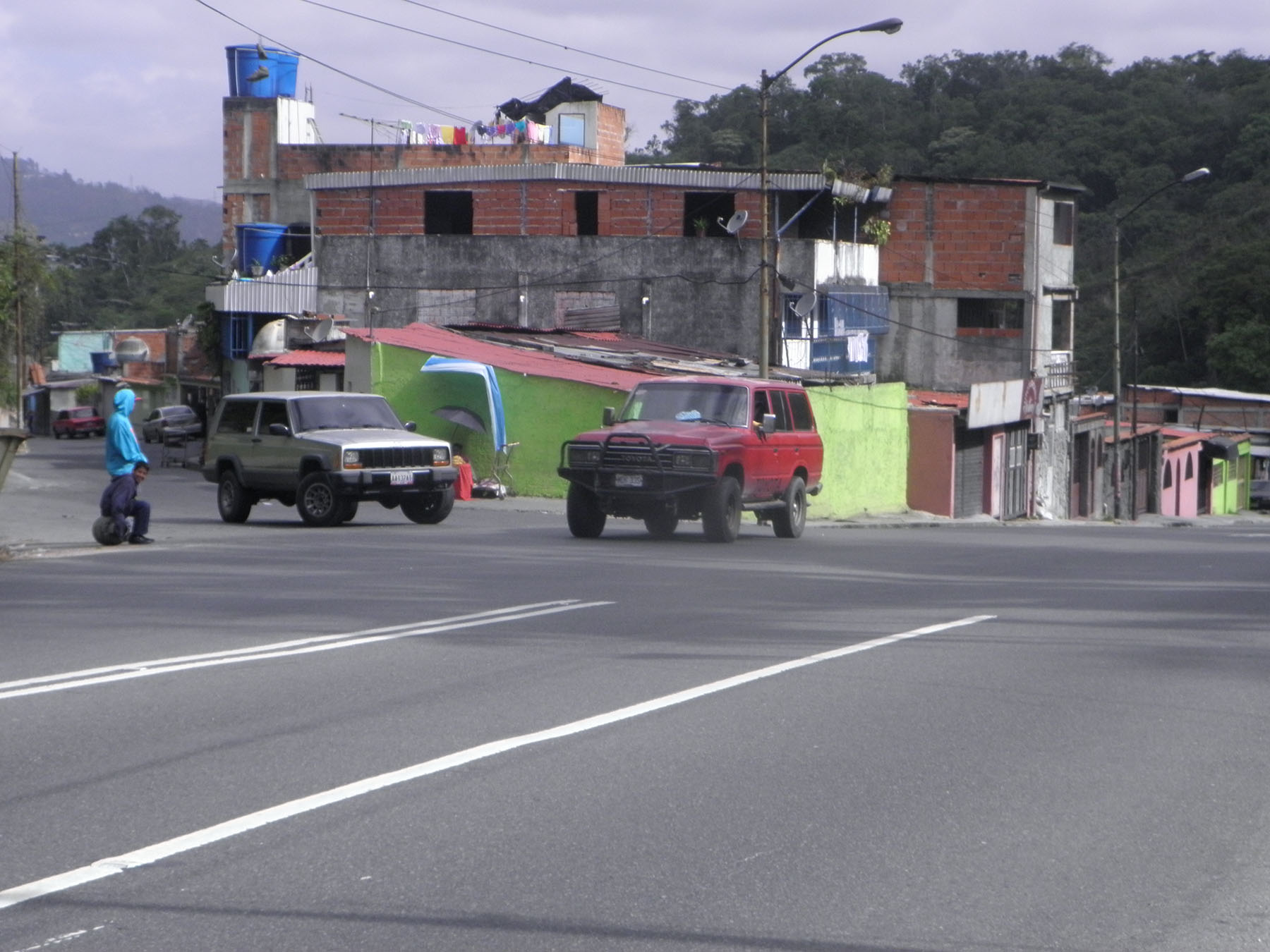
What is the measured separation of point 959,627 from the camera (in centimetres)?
1159

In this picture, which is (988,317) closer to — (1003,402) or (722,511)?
(1003,402)

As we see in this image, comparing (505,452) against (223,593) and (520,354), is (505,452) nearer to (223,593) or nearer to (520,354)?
(520,354)

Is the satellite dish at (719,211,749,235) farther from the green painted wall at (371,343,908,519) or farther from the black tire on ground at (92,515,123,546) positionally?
the black tire on ground at (92,515,123,546)

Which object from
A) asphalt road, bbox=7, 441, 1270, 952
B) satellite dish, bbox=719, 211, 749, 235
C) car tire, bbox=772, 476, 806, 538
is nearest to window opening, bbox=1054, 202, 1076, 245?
satellite dish, bbox=719, 211, 749, 235

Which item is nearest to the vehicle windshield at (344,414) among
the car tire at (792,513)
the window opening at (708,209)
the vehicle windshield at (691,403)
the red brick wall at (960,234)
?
the vehicle windshield at (691,403)

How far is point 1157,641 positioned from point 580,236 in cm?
3226

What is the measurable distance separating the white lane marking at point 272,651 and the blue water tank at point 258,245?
124 feet

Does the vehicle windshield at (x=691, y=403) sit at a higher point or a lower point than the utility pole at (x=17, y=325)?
lower

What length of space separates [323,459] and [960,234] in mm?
32108

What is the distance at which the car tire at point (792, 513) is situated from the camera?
20891mm

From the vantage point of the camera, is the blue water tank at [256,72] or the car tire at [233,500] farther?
the blue water tank at [256,72]

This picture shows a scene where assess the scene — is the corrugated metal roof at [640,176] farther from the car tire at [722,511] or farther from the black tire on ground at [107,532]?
the black tire on ground at [107,532]

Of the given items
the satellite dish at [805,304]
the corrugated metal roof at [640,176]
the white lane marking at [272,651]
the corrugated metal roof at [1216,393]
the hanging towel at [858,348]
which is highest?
the corrugated metal roof at [640,176]

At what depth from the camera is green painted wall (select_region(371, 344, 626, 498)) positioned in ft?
101
